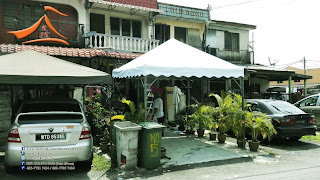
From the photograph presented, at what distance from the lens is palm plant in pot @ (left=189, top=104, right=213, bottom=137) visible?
872cm

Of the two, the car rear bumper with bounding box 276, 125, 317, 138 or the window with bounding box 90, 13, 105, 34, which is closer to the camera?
the car rear bumper with bounding box 276, 125, 317, 138

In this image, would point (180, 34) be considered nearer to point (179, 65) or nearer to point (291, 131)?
point (179, 65)

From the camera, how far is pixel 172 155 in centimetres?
691

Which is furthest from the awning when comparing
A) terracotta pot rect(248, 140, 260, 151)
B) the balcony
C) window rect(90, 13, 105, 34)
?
the balcony

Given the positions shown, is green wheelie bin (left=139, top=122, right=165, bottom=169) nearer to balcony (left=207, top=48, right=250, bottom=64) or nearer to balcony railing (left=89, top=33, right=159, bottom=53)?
balcony railing (left=89, top=33, right=159, bottom=53)

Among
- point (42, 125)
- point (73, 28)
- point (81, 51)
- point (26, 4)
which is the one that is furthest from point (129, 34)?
point (42, 125)

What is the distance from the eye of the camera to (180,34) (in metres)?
17.5

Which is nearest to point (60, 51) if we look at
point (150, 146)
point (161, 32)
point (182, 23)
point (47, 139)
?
point (47, 139)

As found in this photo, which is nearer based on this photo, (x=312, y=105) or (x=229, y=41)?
(x=312, y=105)

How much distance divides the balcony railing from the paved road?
740cm

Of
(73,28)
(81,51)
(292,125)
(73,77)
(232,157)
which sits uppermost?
Result: (73,28)

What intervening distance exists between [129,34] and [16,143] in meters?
11.3

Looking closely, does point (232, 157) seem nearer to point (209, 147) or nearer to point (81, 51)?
point (209, 147)

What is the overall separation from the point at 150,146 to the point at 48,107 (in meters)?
2.51
